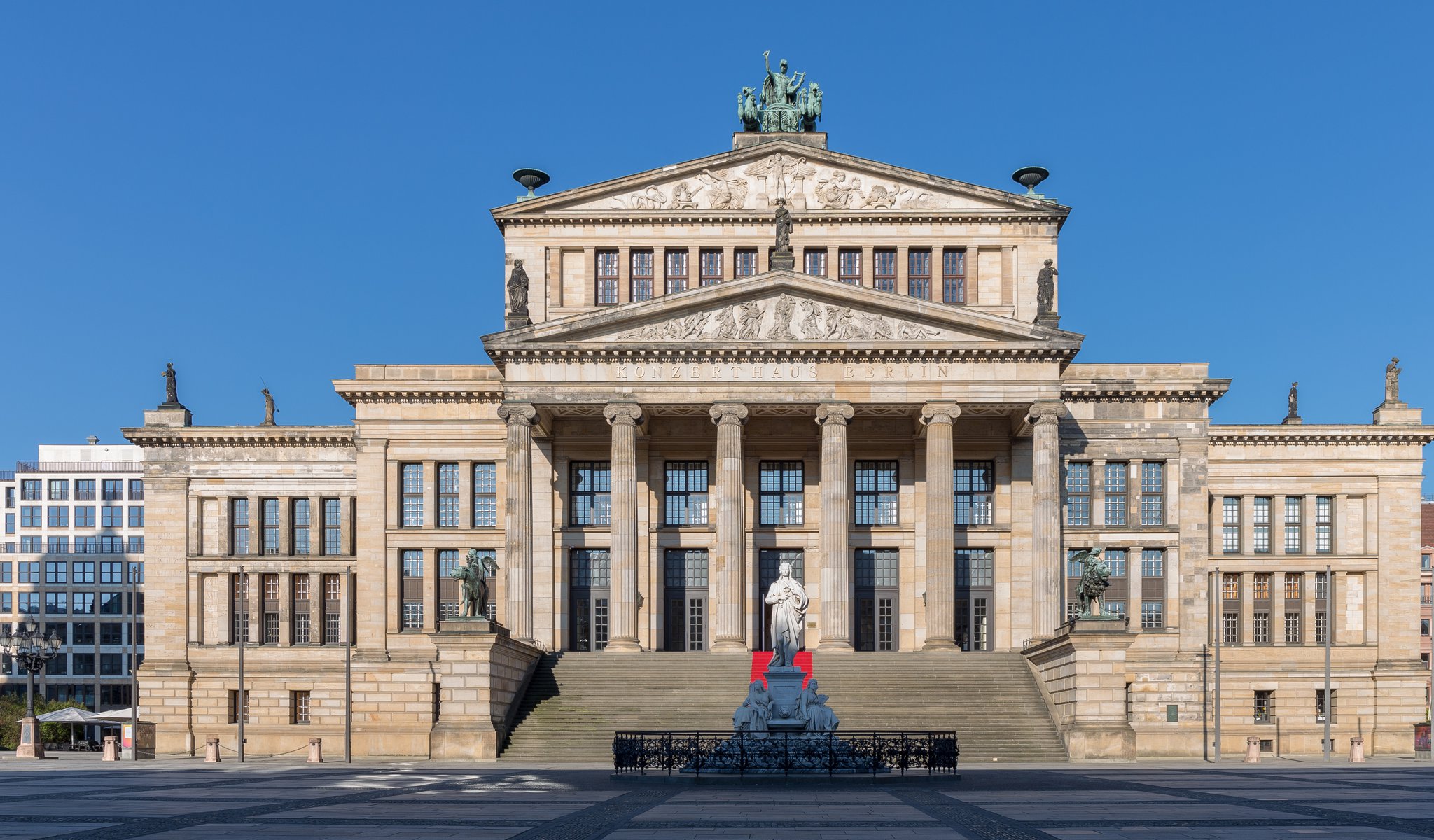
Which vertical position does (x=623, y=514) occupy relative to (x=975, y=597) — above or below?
above

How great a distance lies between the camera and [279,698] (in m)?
64.2

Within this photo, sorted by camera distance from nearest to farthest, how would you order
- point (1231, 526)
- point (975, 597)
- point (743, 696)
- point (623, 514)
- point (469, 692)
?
point (469, 692)
point (743, 696)
point (623, 514)
point (975, 597)
point (1231, 526)

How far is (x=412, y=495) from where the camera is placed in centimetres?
6347

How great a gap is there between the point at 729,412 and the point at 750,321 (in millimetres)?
3843

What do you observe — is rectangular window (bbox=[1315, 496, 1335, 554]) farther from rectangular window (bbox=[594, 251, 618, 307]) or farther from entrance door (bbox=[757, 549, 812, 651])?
rectangular window (bbox=[594, 251, 618, 307])

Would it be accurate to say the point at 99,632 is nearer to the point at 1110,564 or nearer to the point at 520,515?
the point at 520,515

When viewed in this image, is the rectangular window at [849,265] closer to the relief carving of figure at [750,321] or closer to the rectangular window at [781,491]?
the relief carving of figure at [750,321]

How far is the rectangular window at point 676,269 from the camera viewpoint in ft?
212

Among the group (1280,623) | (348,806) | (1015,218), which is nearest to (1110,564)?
(1280,623)

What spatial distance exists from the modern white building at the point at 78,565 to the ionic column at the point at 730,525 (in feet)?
264

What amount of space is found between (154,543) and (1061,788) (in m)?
48.4

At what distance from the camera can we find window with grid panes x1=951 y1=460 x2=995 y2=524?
6184cm

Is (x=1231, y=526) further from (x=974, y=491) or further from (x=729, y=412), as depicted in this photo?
(x=729, y=412)

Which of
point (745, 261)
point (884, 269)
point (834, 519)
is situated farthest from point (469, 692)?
point (884, 269)
